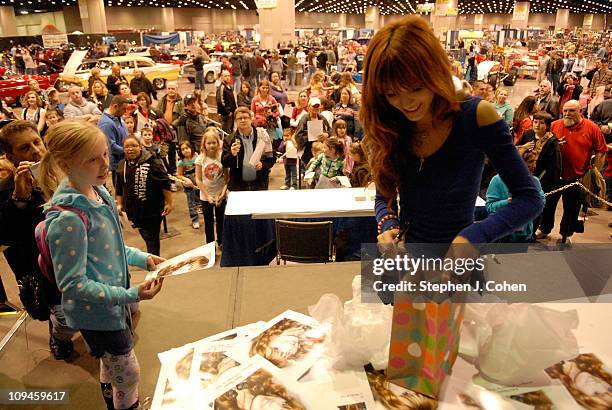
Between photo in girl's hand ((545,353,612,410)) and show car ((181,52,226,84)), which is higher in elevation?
show car ((181,52,226,84))

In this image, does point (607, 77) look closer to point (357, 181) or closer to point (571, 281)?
point (357, 181)

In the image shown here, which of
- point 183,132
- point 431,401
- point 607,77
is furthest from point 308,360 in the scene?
point 607,77

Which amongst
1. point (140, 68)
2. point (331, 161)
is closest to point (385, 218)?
point (331, 161)

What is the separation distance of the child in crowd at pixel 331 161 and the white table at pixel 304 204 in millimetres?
474

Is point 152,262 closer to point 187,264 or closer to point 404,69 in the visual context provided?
point 187,264

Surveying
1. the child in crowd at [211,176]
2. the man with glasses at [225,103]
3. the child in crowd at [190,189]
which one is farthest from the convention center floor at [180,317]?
the man with glasses at [225,103]

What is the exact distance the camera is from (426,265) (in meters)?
1.27

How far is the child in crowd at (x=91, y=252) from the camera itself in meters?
1.58

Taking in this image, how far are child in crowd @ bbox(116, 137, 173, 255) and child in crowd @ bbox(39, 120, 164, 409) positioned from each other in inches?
83.2

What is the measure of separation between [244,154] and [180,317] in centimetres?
205

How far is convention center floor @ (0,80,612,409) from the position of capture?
254 cm

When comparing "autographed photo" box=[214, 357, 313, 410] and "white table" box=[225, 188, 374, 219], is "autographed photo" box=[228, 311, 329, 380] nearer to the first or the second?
"autographed photo" box=[214, 357, 313, 410]

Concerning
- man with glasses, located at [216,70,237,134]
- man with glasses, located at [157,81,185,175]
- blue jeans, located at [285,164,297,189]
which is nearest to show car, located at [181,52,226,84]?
man with glasses, located at [216,70,237,134]

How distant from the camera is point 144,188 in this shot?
3.91 m
